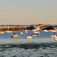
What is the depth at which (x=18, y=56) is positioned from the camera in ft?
147

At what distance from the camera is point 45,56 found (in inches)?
1735

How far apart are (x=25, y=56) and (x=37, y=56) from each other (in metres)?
2.58

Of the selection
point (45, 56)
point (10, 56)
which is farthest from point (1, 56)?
point (45, 56)

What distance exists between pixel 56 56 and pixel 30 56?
544cm

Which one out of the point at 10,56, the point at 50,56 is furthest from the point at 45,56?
the point at 10,56

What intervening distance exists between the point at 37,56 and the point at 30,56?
4.95 ft

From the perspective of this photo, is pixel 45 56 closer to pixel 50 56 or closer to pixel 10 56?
pixel 50 56

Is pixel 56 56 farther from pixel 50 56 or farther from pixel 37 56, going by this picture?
pixel 37 56

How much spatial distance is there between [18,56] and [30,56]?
2.60m

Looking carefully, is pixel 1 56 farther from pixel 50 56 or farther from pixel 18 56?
pixel 50 56

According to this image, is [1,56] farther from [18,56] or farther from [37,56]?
[37,56]

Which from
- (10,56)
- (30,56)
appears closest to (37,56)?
(30,56)

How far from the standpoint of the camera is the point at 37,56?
145ft

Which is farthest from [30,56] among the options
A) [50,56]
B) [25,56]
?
[50,56]
